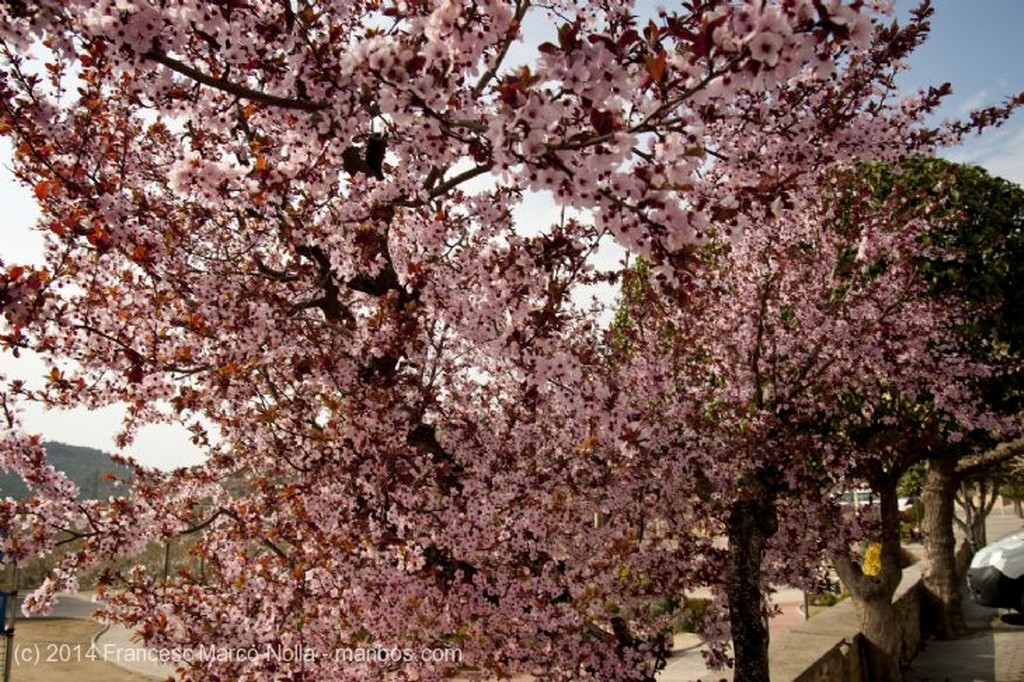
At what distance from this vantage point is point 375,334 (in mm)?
4953

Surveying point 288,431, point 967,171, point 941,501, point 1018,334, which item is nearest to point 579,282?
point 288,431

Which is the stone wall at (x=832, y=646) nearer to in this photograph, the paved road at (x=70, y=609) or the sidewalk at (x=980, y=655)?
the sidewalk at (x=980, y=655)

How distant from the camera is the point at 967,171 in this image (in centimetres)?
1180

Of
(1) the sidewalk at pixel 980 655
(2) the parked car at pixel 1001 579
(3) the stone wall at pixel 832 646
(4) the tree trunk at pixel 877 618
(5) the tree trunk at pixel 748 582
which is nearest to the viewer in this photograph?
(5) the tree trunk at pixel 748 582

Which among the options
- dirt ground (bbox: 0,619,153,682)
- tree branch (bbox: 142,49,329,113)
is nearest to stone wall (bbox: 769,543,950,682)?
tree branch (bbox: 142,49,329,113)

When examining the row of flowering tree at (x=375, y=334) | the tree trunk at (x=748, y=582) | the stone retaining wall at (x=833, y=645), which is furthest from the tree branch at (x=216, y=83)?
the stone retaining wall at (x=833, y=645)

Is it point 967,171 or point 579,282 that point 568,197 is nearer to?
point 579,282

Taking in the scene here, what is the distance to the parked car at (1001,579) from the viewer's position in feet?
43.0

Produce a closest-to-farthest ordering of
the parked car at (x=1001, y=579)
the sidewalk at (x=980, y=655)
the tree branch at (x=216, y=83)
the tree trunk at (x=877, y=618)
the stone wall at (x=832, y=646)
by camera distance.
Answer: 1. the tree branch at (x=216, y=83)
2. the stone wall at (x=832, y=646)
3. the tree trunk at (x=877, y=618)
4. the sidewalk at (x=980, y=655)
5. the parked car at (x=1001, y=579)

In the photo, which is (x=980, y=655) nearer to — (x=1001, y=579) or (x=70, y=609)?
(x=1001, y=579)

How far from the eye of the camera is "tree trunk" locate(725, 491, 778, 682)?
6.39 metres

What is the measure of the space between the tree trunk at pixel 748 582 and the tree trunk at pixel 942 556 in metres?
9.34

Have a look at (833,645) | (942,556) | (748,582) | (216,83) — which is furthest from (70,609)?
(216,83)

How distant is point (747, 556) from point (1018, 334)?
23.8 feet
